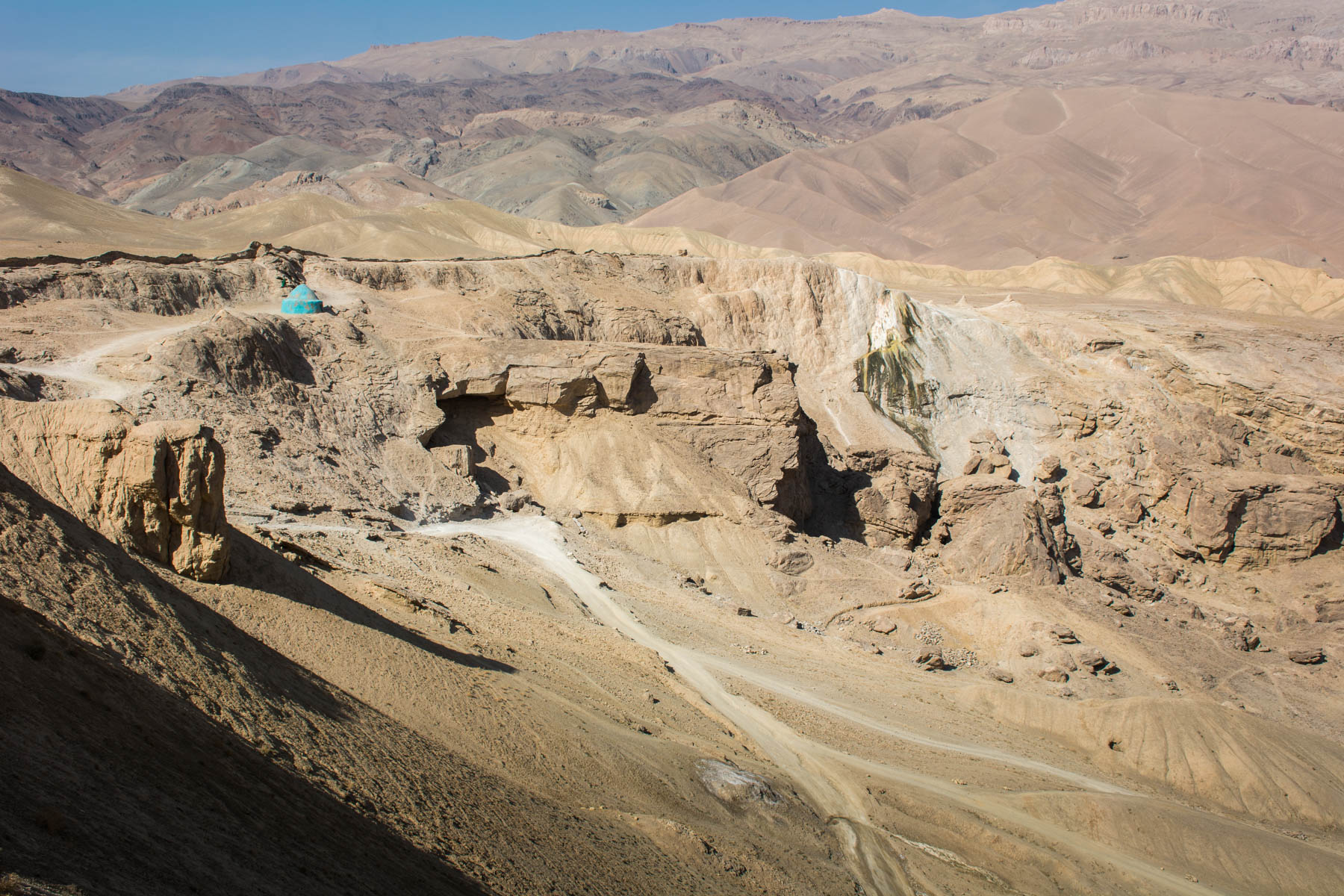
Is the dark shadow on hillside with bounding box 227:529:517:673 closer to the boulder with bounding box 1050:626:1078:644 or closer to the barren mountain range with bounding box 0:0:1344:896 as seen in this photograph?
the barren mountain range with bounding box 0:0:1344:896

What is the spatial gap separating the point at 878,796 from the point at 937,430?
77.9ft

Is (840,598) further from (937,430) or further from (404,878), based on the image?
(404,878)

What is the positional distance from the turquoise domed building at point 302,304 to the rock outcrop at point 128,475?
16.1 meters

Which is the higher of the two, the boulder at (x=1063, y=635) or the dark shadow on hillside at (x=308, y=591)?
the dark shadow on hillside at (x=308, y=591)

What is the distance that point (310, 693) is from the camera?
883 centimetres

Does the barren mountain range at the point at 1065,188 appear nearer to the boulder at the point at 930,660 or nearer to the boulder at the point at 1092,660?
the boulder at the point at 1092,660

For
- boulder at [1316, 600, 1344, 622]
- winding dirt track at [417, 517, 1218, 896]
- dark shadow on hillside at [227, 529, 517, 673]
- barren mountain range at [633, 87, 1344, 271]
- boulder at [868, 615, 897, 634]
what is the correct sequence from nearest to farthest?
1. dark shadow on hillside at [227, 529, 517, 673]
2. winding dirt track at [417, 517, 1218, 896]
3. boulder at [868, 615, 897, 634]
4. boulder at [1316, 600, 1344, 622]
5. barren mountain range at [633, 87, 1344, 271]

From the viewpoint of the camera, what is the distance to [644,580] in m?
21.7

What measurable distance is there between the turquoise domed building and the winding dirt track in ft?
41.4

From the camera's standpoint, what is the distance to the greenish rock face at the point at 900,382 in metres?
34.8

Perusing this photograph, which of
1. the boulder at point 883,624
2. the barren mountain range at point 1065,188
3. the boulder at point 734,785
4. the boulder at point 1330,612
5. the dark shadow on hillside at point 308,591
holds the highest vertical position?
the barren mountain range at point 1065,188

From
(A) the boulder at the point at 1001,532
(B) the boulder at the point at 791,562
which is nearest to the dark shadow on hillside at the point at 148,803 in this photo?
(B) the boulder at the point at 791,562

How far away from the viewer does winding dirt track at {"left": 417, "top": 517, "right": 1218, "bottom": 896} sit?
11.6 meters

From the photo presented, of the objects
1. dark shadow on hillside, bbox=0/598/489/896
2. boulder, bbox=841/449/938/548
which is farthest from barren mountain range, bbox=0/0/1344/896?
boulder, bbox=841/449/938/548
